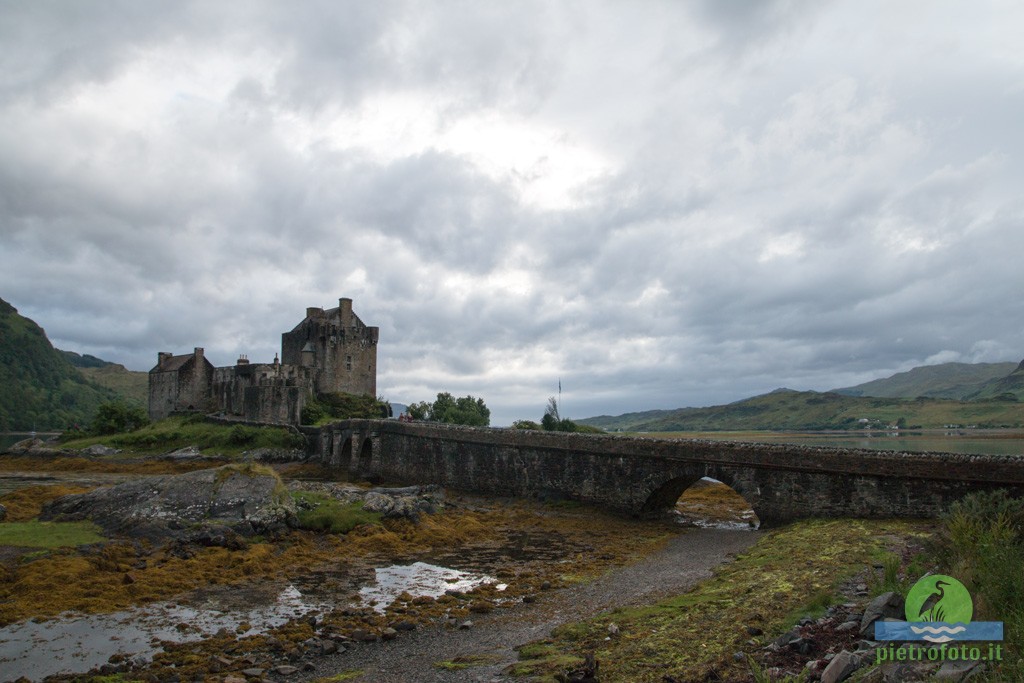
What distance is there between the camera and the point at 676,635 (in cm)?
1105

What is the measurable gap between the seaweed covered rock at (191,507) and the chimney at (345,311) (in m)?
47.2

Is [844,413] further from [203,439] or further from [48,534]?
[48,534]

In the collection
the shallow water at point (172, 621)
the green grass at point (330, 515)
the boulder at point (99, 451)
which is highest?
the boulder at point (99, 451)

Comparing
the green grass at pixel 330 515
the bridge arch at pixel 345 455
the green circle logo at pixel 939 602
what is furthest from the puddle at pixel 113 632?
the bridge arch at pixel 345 455

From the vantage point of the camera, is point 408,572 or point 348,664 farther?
point 408,572

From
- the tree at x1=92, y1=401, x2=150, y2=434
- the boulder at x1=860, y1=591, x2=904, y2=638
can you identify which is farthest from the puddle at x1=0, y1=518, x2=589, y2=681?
the tree at x1=92, y1=401, x2=150, y2=434

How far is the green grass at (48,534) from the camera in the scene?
63.9ft

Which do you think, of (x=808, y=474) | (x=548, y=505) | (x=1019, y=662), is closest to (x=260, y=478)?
(x=548, y=505)

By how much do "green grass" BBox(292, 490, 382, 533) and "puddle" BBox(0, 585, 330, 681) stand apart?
311 inches

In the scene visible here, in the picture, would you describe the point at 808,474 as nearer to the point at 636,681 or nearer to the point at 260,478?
the point at 636,681

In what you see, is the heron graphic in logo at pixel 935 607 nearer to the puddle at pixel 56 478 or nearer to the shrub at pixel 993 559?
the shrub at pixel 993 559

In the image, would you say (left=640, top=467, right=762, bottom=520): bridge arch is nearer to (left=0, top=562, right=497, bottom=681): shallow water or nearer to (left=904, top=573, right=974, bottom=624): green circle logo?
(left=0, top=562, right=497, bottom=681): shallow water

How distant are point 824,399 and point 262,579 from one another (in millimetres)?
163569

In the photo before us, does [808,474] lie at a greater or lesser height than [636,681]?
greater
